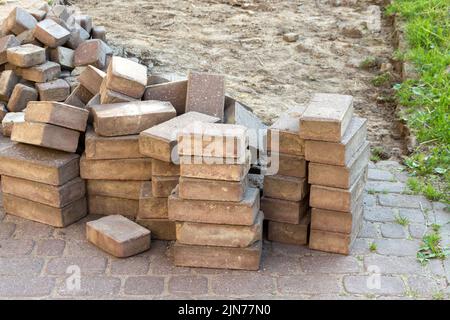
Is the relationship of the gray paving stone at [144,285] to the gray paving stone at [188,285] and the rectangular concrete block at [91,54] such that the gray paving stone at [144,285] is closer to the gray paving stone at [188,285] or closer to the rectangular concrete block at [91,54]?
the gray paving stone at [188,285]

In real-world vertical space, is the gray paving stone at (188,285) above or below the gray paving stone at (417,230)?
below

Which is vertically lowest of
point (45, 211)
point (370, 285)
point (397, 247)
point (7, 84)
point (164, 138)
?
point (370, 285)

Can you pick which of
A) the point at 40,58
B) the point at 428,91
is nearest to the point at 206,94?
the point at 40,58

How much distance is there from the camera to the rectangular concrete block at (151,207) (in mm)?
5934

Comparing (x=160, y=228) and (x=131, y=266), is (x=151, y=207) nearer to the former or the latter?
(x=160, y=228)

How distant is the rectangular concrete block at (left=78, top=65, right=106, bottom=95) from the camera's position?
6.75m

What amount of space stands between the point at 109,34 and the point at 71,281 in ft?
20.8

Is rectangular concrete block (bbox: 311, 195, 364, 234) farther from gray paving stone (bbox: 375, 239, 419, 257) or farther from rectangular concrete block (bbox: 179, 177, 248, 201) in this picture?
rectangular concrete block (bbox: 179, 177, 248, 201)

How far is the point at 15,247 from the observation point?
5.89 meters

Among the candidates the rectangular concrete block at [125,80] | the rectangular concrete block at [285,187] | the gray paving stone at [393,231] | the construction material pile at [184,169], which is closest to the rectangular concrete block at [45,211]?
the construction material pile at [184,169]

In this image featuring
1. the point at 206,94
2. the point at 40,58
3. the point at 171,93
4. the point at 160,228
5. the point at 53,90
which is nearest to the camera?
the point at 160,228

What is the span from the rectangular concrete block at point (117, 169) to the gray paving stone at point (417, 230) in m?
2.27

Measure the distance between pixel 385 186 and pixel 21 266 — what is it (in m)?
3.44

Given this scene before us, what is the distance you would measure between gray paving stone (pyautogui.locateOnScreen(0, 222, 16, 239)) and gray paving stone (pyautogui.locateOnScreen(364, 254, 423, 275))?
117 inches
